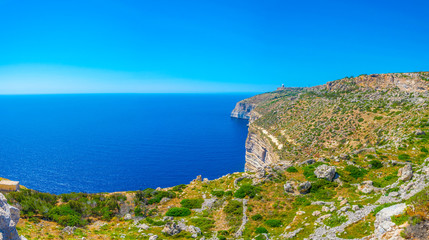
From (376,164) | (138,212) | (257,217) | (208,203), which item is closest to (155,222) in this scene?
(138,212)

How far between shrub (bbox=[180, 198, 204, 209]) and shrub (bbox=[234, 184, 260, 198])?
17.8 ft

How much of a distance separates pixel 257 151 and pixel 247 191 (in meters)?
68.2

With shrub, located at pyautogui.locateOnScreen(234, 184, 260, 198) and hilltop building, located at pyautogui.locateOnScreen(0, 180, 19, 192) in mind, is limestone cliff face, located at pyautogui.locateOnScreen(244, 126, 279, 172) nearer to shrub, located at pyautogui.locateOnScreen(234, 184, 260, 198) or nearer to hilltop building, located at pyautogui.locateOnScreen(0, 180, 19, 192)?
shrub, located at pyautogui.locateOnScreen(234, 184, 260, 198)

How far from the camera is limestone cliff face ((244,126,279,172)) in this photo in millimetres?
84781

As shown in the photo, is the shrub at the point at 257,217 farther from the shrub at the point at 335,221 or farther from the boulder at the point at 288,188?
the shrub at the point at 335,221

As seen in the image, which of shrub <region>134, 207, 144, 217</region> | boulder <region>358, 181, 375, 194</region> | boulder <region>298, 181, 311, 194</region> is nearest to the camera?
boulder <region>358, 181, 375, 194</region>

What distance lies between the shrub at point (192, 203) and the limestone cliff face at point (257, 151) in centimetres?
4791

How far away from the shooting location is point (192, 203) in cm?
3406

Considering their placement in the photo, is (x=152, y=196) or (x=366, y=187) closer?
(x=366, y=187)

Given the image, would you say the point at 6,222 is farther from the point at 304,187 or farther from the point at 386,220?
the point at 304,187

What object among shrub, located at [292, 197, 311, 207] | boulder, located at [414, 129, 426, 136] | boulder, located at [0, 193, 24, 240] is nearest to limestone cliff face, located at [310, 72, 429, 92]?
boulder, located at [414, 129, 426, 136]

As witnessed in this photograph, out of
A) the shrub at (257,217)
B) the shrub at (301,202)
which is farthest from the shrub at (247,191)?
the shrub at (301,202)

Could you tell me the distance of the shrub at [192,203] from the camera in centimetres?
3347

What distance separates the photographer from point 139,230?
1075 inches
